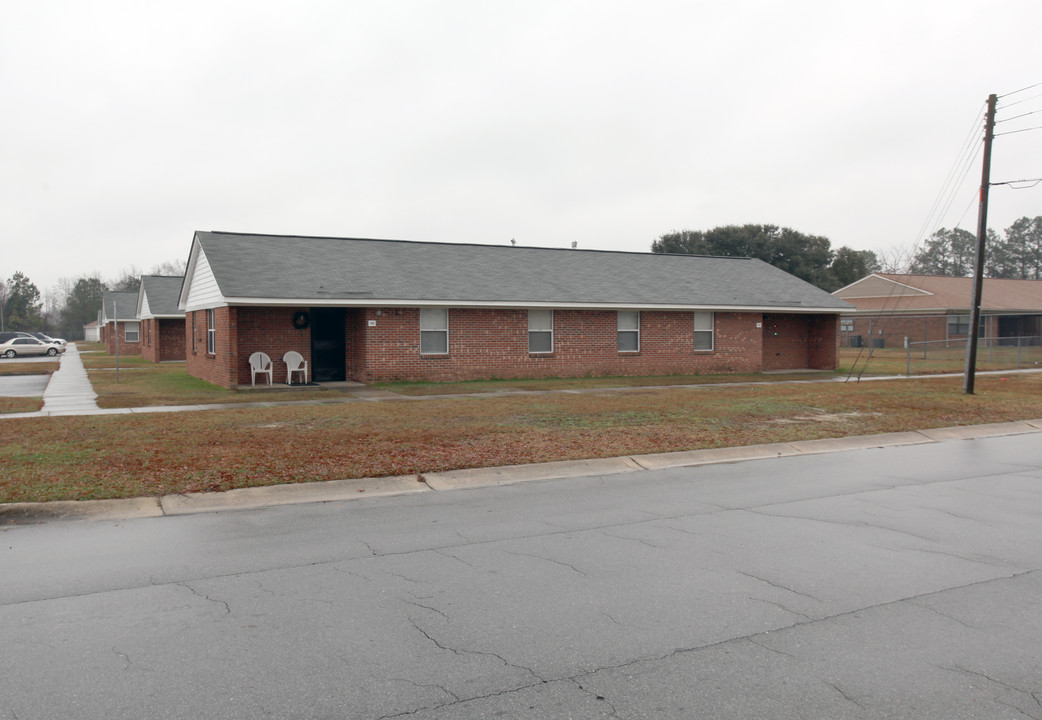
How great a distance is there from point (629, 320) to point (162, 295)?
2695 centimetres

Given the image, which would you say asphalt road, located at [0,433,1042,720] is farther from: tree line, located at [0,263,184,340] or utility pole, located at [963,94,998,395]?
tree line, located at [0,263,184,340]

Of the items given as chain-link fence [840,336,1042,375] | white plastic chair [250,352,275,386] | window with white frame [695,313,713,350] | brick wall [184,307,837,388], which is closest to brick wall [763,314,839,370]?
brick wall [184,307,837,388]

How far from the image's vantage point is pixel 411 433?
12297 millimetres

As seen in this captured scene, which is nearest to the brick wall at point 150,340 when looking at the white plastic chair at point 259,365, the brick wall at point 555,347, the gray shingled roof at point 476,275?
the gray shingled roof at point 476,275

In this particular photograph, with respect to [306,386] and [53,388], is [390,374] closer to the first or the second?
[306,386]

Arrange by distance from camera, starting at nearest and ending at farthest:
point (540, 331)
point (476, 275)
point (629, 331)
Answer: point (540, 331) < point (476, 275) < point (629, 331)

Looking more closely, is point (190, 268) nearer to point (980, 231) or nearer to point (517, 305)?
point (517, 305)

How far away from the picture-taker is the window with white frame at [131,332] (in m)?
50.8

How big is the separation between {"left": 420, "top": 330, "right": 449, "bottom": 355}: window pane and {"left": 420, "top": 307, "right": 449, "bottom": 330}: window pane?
5.9 inches

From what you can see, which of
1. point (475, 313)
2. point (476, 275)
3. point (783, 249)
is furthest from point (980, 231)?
point (783, 249)

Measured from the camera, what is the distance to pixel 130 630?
4652 mm

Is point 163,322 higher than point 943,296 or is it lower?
lower

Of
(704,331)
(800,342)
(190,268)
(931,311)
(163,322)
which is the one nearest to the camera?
(190,268)

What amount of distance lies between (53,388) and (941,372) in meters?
29.4
